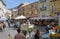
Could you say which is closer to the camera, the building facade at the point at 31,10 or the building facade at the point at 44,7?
the building facade at the point at 44,7

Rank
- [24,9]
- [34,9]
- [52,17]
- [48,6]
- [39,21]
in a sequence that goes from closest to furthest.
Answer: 1. [52,17]
2. [39,21]
3. [48,6]
4. [34,9]
5. [24,9]

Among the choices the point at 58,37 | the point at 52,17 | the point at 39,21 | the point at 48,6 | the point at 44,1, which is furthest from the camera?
the point at 44,1

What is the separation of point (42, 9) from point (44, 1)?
2.37 m

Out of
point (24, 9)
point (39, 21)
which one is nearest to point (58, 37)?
point (39, 21)

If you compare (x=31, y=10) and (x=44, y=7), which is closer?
(x=44, y=7)

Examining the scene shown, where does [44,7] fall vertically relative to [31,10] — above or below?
above

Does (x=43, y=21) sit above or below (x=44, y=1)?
below

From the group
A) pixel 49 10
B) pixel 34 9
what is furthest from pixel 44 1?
pixel 34 9

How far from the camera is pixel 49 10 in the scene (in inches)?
2650

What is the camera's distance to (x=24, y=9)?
11469 centimetres

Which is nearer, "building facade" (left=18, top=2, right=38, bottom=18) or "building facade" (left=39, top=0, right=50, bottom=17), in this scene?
"building facade" (left=39, top=0, right=50, bottom=17)

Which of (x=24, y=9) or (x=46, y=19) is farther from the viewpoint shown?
(x=24, y=9)

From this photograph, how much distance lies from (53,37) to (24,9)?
97.5 m

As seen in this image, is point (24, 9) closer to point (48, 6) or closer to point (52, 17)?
point (48, 6)
